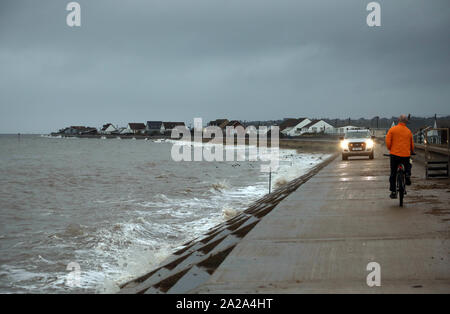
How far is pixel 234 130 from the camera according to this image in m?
163

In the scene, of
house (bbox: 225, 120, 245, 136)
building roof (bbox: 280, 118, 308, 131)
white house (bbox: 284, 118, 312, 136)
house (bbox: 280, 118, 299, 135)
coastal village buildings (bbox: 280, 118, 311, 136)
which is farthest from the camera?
house (bbox: 225, 120, 245, 136)

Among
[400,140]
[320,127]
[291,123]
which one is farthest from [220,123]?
[400,140]

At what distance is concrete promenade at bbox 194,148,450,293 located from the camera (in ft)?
16.4

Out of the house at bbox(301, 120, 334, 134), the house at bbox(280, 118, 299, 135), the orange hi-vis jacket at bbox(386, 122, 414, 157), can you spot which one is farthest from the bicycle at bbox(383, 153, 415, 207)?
the house at bbox(280, 118, 299, 135)

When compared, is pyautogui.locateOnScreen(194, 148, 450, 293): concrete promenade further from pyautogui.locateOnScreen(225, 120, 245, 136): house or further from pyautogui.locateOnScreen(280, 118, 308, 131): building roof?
pyautogui.locateOnScreen(225, 120, 245, 136): house

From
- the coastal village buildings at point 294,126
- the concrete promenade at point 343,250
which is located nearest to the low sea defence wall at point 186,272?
the concrete promenade at point 343,250

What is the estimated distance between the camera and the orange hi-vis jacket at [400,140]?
33.2 ft

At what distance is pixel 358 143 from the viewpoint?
2673cm

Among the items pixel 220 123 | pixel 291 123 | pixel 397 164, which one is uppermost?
pixel 220 123

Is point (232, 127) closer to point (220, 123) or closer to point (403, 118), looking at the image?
point (220, 123)

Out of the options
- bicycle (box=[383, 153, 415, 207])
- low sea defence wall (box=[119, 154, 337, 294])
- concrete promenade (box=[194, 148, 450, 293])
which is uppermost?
bicycle (box=[383, 153, 415, 207])

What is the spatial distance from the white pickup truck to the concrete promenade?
15.7m

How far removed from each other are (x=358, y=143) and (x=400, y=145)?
17.0 m

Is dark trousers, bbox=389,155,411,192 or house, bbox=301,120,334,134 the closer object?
dark trousers, bbox=389,155,411,192
